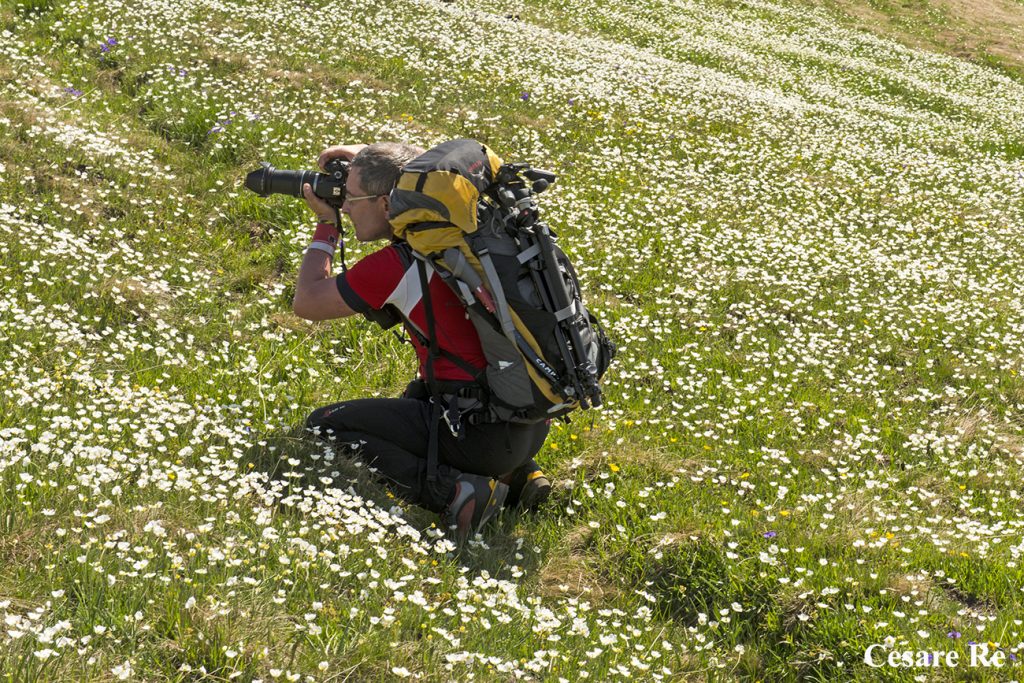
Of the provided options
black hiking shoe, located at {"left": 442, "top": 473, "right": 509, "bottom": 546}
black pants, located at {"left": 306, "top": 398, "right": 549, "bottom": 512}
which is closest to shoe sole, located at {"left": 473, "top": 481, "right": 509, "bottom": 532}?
black hiking shoe, located at {"left": 442, "top": 473, "right": 509, "bottom": 546}

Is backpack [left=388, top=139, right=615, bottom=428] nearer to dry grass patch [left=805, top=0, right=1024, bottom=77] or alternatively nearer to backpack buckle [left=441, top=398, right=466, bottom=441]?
backpack buckle [left=441, top=398, right=466, bottom=441]

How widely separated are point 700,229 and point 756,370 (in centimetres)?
390

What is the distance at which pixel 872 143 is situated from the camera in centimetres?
1847

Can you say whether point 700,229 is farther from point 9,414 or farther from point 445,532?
point 9,414

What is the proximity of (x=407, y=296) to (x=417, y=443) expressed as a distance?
107cm

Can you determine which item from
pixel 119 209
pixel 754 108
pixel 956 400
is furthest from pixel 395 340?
pixel 754 108

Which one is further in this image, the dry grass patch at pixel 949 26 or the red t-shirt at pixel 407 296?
the dry grass patch at pixel 949 26

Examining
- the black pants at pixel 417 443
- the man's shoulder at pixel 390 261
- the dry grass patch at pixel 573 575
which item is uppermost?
the man's shoulder at pixel 390 261

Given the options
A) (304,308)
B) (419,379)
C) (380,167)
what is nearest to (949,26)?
(419,379)

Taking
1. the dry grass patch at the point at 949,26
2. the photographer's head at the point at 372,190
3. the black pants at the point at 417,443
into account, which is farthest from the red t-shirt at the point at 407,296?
the dry grass patch at the point at 949,26

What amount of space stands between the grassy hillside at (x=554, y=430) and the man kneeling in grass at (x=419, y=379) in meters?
0.25

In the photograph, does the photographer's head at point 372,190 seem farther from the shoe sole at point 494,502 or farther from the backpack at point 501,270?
the shoe sole at point 494,502

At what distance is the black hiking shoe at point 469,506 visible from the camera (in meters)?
5.69

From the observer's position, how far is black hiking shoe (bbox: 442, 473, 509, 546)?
18.7 ft
